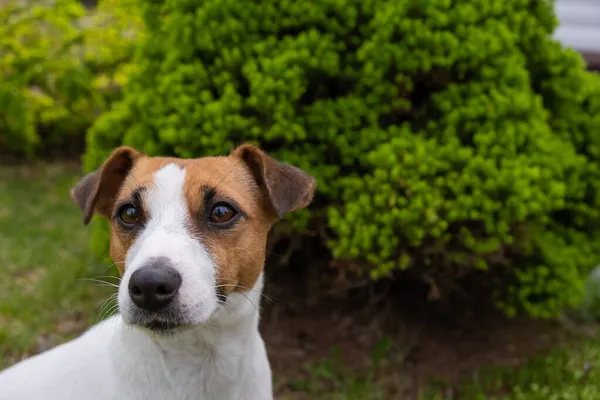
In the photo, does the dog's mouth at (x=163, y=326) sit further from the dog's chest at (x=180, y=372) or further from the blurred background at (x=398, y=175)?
the blurred background at (x=398, y=175)

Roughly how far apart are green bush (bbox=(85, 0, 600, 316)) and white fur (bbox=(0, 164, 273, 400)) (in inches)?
43.3

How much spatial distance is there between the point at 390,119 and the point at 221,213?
5.99ft

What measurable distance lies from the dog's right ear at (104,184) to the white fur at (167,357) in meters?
0.36

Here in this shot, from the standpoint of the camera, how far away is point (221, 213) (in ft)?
9.02

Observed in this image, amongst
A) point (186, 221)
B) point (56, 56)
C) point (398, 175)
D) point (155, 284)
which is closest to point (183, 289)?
point (155, 284)

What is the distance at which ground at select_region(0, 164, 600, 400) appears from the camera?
4.28 metres

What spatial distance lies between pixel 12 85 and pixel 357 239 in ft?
18.0

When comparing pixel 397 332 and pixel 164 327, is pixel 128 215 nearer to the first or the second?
pixel 164 327

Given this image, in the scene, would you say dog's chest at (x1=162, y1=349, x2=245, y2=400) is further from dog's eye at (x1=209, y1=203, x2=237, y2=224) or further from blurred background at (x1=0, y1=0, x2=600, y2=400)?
blurred background at (x1=0, y1=0, x2=600, y2=400)

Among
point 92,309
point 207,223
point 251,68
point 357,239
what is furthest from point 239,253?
point 92,309

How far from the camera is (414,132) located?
13.7 feet

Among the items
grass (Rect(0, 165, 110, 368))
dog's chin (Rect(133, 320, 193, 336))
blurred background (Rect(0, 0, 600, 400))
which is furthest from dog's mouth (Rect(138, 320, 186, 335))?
grass (Rect(0, 165, 110, 368))

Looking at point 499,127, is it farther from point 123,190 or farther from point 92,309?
point 92,309

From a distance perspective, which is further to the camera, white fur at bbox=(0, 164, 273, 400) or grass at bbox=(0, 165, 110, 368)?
grass at bbox=(0, 165, 110, 368)
